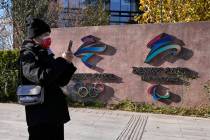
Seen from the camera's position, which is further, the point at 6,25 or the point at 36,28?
the point at 6,25

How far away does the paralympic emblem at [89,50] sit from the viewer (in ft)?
40.8

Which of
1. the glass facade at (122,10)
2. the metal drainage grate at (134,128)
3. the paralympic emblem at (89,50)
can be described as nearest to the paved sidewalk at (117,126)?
the metal drainage grate at (134,128)

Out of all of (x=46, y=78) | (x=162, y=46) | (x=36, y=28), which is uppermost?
(x=36, y=28)

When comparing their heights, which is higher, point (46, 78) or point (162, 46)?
point (46, 78)

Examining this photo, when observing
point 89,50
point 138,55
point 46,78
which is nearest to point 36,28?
point 46,78

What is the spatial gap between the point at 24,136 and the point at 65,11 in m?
27.0

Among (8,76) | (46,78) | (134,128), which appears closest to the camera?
(46,78)

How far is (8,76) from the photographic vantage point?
12797 millimetres

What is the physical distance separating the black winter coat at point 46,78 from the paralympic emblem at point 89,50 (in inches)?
328

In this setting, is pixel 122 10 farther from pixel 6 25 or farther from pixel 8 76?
pixel 8 76

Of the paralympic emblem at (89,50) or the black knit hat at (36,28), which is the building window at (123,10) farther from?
the black knit hat at (36,28)

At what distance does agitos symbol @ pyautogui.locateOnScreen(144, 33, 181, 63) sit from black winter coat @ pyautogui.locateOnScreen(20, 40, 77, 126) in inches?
307

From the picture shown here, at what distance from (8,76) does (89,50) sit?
2.35m

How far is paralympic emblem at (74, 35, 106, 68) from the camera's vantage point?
12430 millimetres
